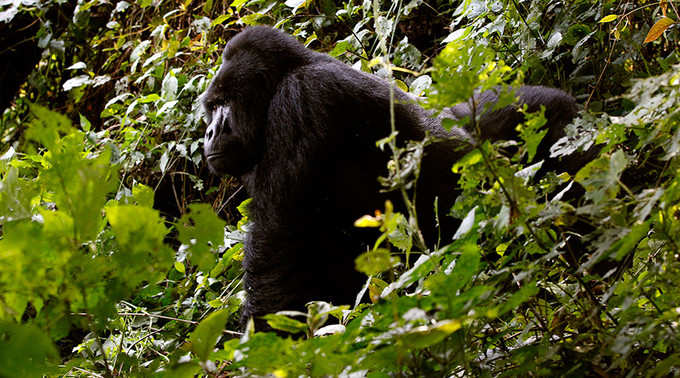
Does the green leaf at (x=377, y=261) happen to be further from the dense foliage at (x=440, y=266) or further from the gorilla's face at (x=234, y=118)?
the gorilla's face at (x=234, y=118)

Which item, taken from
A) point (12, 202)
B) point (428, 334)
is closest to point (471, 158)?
point (428, 334)

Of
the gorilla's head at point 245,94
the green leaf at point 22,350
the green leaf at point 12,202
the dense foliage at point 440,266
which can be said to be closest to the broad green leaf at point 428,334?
the dense foliage at point 440,266

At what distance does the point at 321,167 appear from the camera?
262 cm

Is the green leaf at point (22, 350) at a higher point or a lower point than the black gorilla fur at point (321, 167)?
higher

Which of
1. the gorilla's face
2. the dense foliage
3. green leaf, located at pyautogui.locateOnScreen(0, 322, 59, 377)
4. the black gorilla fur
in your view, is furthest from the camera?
the gorilla's face

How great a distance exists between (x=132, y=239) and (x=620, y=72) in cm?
271

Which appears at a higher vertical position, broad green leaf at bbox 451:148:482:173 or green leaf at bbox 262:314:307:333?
broad green leaf at bbox 451:148:482:173

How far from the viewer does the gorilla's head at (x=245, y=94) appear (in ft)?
9.18

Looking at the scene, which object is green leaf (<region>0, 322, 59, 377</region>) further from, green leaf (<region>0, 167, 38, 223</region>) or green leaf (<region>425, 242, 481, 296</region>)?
green leaf (<region>425, 242, 481, 296</region>)

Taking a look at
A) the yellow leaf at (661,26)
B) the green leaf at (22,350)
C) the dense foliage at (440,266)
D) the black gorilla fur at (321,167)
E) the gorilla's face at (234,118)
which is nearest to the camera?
the green leaf at (22,350)

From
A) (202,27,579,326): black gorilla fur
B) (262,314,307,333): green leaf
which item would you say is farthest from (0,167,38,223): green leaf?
(202,27,579,326): black gorilla fur

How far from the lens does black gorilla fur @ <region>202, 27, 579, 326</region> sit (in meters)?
2.61

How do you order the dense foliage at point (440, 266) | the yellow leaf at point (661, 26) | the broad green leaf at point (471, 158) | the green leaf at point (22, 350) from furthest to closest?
the yellow leaf at point (661, 26) < the broad green leaf at point (471, 158) < the dense foliage at point (440, 266) < the green leaf at point (22, 350)

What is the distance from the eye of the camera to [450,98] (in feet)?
3.09
